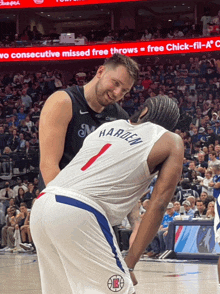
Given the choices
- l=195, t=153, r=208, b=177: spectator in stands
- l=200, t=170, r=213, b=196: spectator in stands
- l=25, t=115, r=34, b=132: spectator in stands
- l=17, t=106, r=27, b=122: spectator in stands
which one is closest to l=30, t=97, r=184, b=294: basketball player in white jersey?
l=200, t=170, r=213, b=196: spectator in stands

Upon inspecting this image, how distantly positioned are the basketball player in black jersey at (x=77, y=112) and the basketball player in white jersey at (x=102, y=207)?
553mm

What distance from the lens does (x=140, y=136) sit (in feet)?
9.39

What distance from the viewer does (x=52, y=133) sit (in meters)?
3.50

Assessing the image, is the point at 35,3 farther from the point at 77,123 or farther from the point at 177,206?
the point at 77,123

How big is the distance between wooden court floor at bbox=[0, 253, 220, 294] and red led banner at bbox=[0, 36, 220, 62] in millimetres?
14213

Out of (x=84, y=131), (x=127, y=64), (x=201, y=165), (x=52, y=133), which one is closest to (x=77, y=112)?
(x=84, y=131)

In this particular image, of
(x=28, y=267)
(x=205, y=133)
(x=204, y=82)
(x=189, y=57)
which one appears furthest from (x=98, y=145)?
(x=189, y=57)

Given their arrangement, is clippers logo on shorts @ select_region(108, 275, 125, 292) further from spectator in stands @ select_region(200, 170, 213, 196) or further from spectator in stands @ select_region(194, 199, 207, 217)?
spectator in stands @ select_region(200, 170, 213, 196)

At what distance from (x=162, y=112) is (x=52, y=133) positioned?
845mm

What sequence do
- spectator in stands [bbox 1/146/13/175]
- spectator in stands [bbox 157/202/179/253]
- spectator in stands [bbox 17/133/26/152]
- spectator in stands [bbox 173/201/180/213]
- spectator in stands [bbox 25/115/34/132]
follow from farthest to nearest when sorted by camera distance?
spectator in stands [bbox 25/115/34/132] < spectator in stands [bbox 17/133/26/152] < spectator in stands [bbox 1/146/13/175] < spectator in stands [bbox 173/201/180/213] < spectator in stands [bbox 157/202/179/253]

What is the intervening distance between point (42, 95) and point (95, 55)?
317cm

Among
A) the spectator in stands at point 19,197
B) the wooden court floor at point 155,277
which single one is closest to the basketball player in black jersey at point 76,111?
the wooden court floor at point 155,277

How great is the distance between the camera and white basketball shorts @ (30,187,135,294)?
2.72 m

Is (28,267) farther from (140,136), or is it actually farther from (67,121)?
(140,136)
